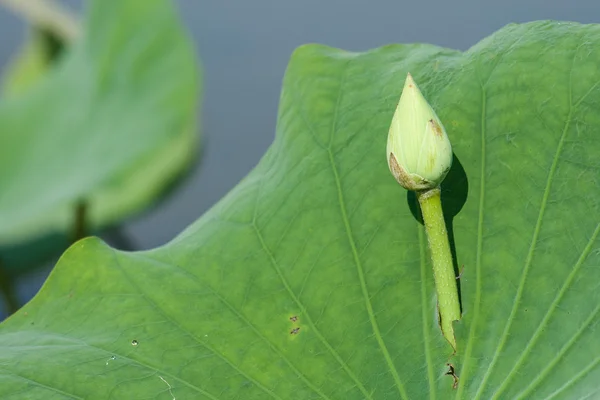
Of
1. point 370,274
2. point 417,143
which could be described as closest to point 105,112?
point 370,274

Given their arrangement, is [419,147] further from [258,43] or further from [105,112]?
[258,43]

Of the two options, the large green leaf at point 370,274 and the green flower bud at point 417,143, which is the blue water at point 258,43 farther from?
the green flower bud at point 417,143

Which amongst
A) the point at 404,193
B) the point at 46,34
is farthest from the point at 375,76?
the point at 46,34

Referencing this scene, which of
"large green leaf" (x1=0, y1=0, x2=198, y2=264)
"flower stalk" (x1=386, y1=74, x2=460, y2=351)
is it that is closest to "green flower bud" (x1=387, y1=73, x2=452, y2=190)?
"flower stalk" (x1=386, y1=74, x2=460, y2=351)

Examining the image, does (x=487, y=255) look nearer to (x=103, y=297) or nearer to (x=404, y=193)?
(x=404, y=193)

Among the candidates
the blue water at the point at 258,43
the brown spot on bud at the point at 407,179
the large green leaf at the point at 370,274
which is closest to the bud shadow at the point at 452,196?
the large green leaf at the point at 370,274

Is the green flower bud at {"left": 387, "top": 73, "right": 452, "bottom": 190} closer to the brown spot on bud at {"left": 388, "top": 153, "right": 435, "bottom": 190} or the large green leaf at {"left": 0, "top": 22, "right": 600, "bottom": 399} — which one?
the brown spot on bud at {"left": 388, "top": 153, "right": 435, "bottom": 190}
